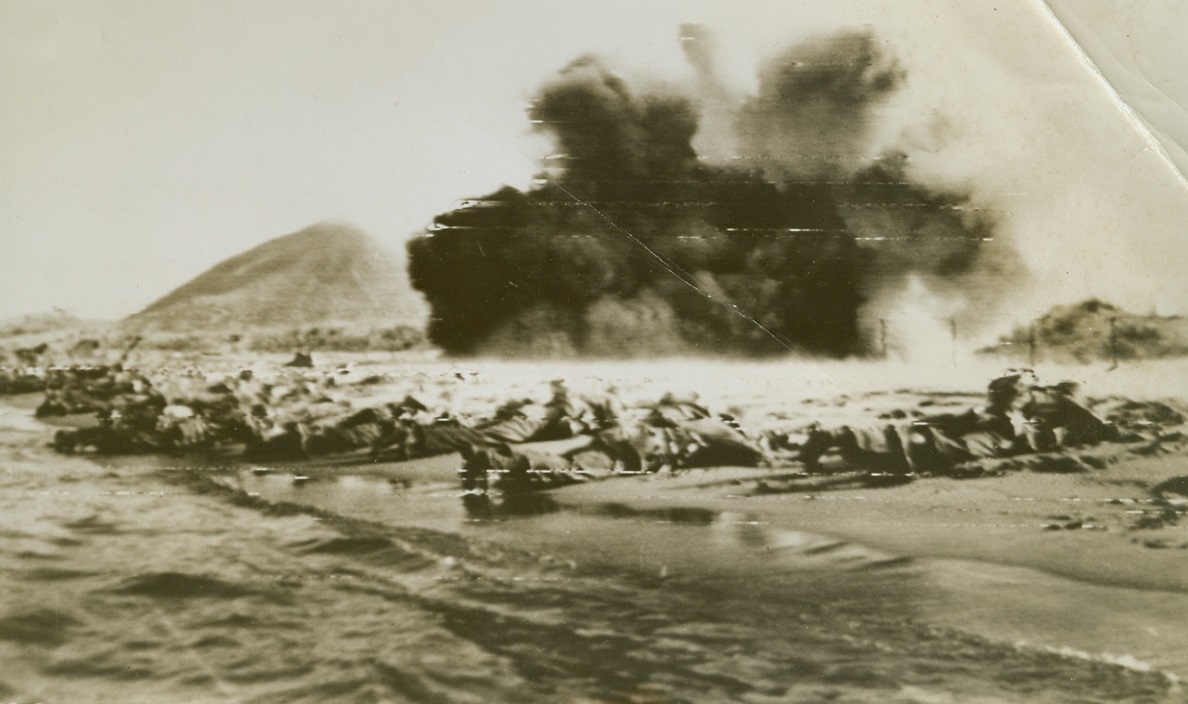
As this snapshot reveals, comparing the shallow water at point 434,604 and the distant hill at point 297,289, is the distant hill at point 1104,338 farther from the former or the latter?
the distant hill at point 297,289

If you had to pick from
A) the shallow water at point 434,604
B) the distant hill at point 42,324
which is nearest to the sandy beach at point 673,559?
the shallow water at point 434,604

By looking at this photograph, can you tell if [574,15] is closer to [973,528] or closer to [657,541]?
[657,541]

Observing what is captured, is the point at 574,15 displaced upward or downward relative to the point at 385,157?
upward

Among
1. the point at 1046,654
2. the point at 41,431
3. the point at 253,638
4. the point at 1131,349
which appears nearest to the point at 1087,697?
the point at 1046,654

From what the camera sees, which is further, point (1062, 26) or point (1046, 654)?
point (1062, 26)

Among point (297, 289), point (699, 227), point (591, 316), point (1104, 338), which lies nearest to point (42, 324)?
point (297, 289)

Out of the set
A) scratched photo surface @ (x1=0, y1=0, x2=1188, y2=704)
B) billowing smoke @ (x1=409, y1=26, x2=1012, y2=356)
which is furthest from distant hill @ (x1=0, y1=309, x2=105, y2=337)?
billowing smoke @ (x1=409, y1=26, x2=1012, y2=356)
